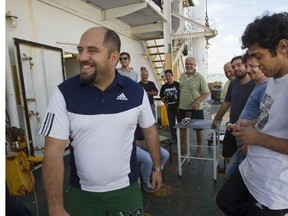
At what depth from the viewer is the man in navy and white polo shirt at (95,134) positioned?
5.36 ft

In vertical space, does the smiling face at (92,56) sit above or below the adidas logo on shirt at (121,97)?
above

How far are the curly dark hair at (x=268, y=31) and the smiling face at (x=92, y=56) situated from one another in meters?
0.93

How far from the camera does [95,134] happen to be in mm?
1690

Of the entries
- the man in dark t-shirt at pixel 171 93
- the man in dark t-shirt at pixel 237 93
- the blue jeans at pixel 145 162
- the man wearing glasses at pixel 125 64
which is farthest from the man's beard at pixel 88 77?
the man in dark t-shirt at pixel 171 93

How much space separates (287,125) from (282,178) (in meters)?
0.31

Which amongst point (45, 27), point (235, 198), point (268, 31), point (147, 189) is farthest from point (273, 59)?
point (45, 27)

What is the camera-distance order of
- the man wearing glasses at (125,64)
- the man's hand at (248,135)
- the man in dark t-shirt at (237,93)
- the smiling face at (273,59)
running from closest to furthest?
the smiling face at (273,59) → the man's hand at (248,135) → the man in dark t-shirt at (237,93) → the man wearing glasses at (125,64)

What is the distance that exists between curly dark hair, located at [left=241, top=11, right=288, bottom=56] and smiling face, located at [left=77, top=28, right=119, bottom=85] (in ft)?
3.06

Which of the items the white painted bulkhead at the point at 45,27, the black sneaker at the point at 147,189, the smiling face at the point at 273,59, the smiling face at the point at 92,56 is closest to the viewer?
the smiling face at the point at 273,59

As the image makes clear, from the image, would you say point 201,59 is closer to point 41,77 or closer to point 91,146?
point 41,77

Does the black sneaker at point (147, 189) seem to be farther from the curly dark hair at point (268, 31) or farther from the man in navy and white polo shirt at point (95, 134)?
the curly dark hair at point (268, 31)

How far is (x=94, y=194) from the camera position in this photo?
1786mm

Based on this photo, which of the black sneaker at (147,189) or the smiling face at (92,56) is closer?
the smiling face at (92,56)

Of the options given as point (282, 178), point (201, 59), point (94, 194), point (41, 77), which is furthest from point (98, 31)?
point (201, 59)
